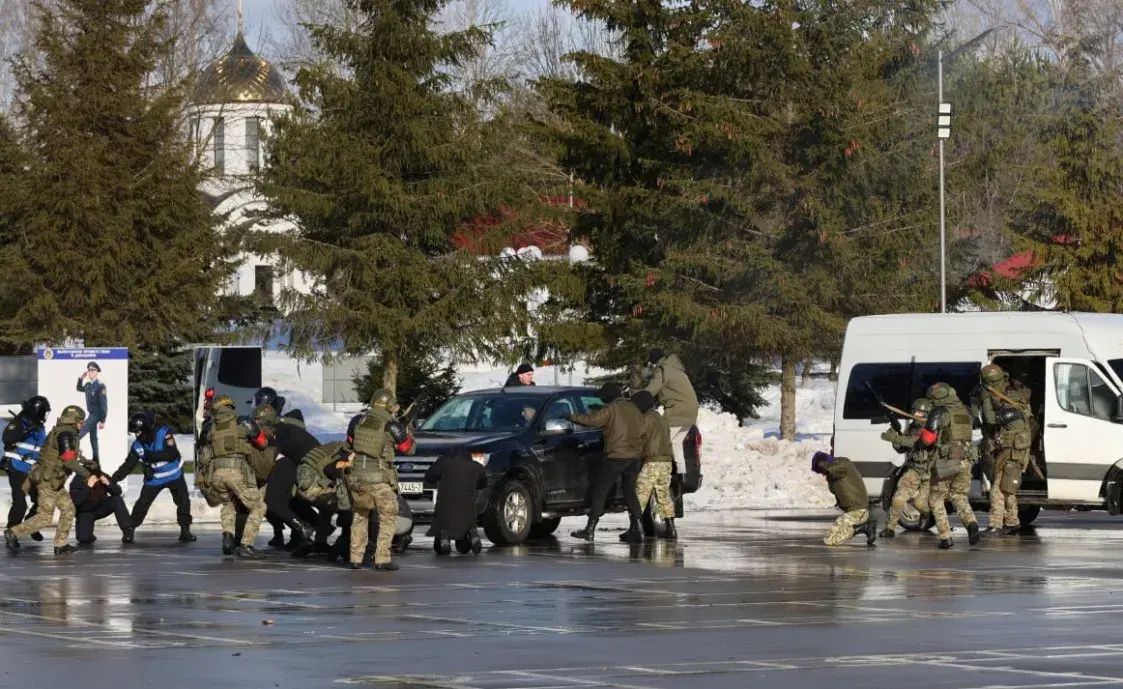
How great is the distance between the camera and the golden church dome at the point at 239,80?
6506 cm

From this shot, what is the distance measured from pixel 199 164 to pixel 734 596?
28.7 meters

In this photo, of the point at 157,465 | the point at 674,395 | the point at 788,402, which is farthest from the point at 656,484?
the point at 788,402

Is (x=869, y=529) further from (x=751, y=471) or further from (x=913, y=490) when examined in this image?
(x=751, y=471)

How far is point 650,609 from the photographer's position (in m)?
14.3

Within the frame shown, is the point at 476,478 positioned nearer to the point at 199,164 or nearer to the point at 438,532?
the point at 438,532

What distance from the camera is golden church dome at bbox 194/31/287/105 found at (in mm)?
65062

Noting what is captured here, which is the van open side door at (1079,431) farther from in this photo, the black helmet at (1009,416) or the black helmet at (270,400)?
the black helmet at (270,400)

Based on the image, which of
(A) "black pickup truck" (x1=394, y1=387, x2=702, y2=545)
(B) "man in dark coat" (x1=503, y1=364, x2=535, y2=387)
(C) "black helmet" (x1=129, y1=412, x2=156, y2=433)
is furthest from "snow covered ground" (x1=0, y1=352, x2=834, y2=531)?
(A) "black pickup truck" (x1=394, y1=387, x2=702, y2=545)

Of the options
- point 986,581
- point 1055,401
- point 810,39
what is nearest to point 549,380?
point 810,39

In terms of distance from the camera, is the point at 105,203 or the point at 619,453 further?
the point at 105,203

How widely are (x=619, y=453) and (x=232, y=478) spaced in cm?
395

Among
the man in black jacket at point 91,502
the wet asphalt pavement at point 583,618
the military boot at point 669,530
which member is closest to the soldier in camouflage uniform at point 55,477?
the wet asphalt pavement at point 583,618

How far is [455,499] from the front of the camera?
65.4 ft

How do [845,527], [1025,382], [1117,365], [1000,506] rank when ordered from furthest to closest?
[1025,382], [1117,365], [1000,506], [845,527]
